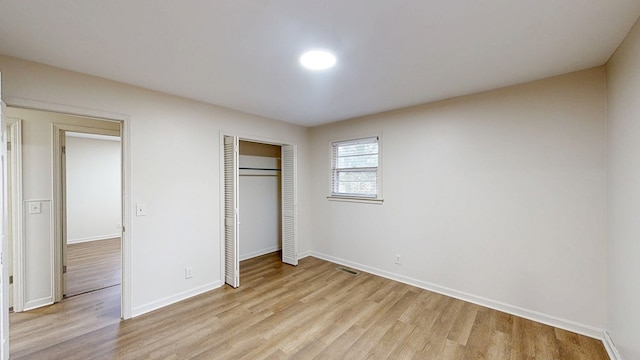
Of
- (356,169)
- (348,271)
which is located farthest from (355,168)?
(348,271)

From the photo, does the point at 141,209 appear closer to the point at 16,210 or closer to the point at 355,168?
the point at 16,210

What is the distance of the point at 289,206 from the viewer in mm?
4273

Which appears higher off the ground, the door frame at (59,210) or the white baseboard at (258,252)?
the door frame at (59,210)

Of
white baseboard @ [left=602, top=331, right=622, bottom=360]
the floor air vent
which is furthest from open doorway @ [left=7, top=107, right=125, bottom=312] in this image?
white baseboard @ [left=602, top=331, right=622, bottom=360]

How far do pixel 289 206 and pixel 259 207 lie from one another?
29.2 inches

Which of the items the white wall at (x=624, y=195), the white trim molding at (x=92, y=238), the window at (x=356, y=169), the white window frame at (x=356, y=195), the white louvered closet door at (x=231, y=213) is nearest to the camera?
the white wall at (x=624, y=195)

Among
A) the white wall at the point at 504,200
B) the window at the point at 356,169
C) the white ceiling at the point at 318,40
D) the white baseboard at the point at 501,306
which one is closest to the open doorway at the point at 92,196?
the white ceiling at the point at 318,40

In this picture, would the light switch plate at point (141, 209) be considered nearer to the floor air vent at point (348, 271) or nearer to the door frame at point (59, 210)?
the door frame at point (59, 210)

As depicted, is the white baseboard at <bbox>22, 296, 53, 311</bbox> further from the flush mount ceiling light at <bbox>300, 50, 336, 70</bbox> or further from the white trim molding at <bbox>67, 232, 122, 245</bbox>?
the flush mount ceiling light at <bbox>300, 50, 336, 70</bbox>

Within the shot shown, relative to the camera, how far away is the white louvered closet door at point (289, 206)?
418 centimetres

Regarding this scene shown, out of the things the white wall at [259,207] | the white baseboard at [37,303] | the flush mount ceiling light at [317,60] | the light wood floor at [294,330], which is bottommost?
the light wood floor at [294,330]

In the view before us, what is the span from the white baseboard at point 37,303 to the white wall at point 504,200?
3.89 meters

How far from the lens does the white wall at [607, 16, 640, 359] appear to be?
1611 mm

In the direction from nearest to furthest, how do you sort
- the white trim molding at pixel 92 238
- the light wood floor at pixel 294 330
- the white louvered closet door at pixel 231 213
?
the light wood floor at pixel 294 330 < the white louvered closet door at pixel 231 213 < the white trim molding at pixel 92 238
